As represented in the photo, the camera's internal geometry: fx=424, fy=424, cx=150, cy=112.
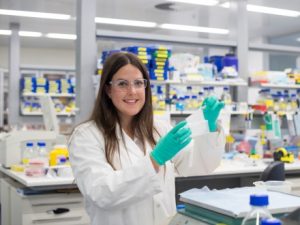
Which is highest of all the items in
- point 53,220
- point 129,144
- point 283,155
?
point 129,144

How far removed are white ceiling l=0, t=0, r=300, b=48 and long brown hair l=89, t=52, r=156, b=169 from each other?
273cm

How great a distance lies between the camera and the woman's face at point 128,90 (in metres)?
1.71

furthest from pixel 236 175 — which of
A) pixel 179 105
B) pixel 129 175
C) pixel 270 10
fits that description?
pixel 270 10

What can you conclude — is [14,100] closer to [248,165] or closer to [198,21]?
[198,21]

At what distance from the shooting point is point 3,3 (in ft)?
19.0

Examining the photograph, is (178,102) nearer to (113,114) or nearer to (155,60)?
(155,60)

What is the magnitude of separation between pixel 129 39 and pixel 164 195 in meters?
2.20

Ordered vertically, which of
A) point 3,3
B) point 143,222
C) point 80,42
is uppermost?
point 3,3

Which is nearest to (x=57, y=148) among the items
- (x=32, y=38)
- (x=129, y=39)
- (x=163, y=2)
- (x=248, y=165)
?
(x=129, y=39)

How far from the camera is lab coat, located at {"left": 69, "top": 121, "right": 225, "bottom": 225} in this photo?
1462mm

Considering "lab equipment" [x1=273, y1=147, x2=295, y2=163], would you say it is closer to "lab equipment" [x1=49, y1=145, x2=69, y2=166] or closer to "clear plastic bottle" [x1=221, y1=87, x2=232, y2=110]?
"clear plastic bottle" [x1=221, y1=87, x2=232, y2=110]

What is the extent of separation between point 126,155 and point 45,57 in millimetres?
9511

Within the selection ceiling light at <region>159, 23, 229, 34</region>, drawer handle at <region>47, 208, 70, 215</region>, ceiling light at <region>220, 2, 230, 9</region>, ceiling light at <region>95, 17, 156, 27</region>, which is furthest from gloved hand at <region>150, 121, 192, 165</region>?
ceiling light at <region>159, 23, 229, 34</region>

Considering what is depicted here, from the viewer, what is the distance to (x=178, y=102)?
149 inches
